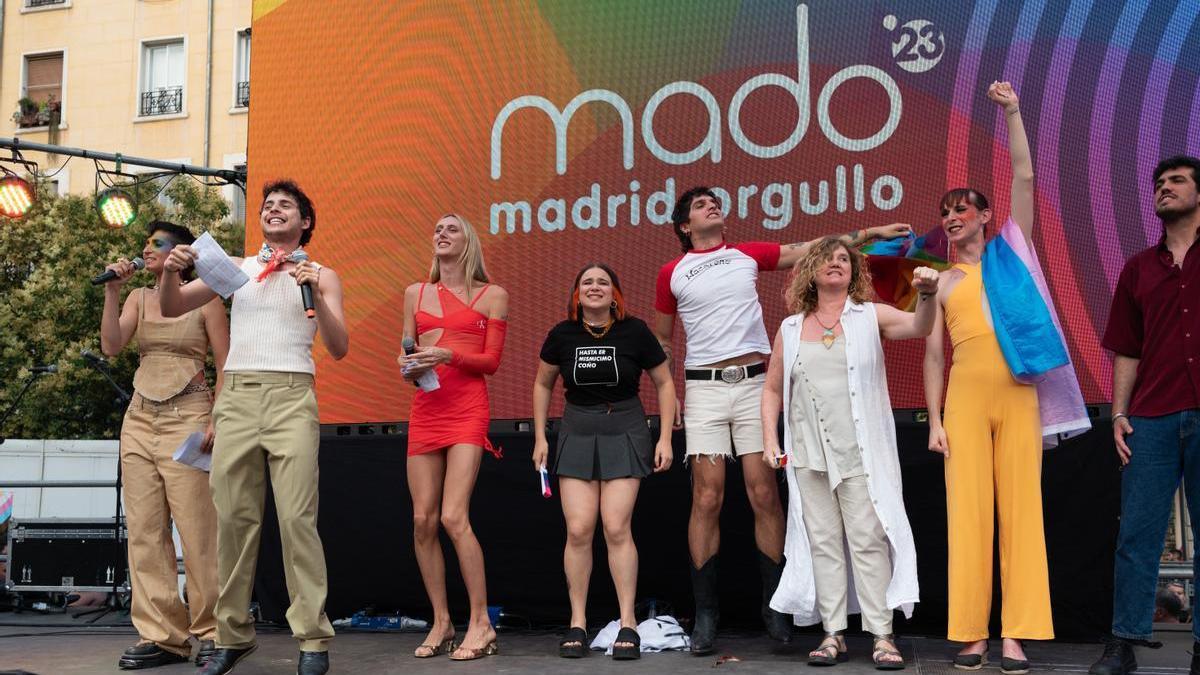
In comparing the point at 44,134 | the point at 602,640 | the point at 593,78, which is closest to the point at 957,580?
the point at 602,640

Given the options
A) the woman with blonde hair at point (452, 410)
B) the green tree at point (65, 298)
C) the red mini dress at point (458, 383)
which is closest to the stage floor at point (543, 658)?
the woman with blonde hair at point (452, 410)

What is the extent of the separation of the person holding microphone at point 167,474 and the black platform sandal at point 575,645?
151 cm

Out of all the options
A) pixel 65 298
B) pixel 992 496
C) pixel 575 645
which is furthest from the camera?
pixel 65 298

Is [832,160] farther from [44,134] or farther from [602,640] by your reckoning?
[44,134]

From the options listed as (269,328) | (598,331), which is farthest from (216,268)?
(598,331)

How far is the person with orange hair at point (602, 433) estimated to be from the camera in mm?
4613

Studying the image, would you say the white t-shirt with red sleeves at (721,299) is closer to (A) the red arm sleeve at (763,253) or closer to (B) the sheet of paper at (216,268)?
(A) the red arm sleeve at (763,253)

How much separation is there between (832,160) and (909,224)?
0.49m

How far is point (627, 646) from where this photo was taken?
4438 millimetres

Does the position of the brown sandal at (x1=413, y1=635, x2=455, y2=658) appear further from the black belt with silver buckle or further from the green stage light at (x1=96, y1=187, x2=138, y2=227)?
the green stage light at (x1=96, y1=187, x2=138, y2=227)

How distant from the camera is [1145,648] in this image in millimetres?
4785

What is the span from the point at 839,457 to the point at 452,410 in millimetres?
1630

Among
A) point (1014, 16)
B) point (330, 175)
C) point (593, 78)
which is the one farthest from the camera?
point (330, 175)

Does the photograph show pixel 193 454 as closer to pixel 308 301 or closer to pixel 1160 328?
pixel 308 301
